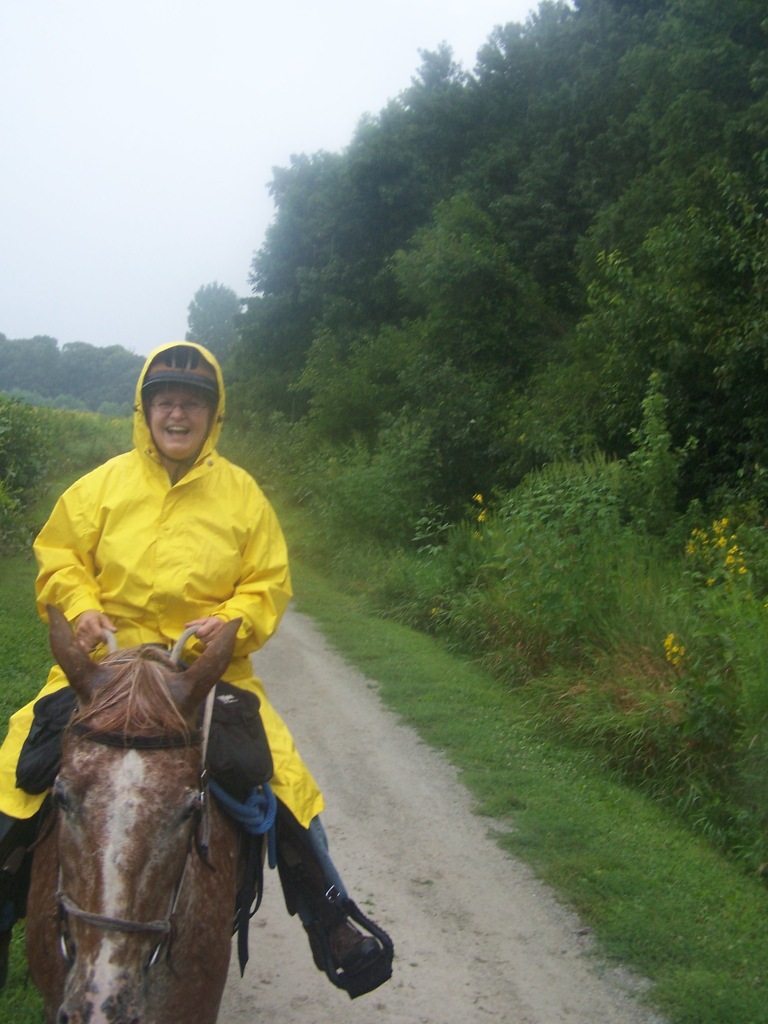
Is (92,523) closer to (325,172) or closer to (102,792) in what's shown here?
(102,792)

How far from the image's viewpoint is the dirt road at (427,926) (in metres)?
4.25

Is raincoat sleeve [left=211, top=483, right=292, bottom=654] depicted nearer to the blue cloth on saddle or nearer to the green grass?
the blue cloth on saddle

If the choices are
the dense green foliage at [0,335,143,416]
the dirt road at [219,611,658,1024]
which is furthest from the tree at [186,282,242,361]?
the dirt road at [219,611,658,1024]

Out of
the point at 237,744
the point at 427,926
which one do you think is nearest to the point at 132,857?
the point at 237,744

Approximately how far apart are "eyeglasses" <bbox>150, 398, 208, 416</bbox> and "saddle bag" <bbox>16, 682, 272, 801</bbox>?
1.08 metres

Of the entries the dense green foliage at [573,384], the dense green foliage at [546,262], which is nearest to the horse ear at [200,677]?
the dense green foliage at [573,384]

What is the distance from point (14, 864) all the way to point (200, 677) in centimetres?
100

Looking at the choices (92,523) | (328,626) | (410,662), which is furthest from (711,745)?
(328,626)

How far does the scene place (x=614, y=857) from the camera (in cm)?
576

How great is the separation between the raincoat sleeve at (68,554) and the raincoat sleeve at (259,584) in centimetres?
49

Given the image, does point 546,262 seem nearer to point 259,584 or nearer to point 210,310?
point 259,584

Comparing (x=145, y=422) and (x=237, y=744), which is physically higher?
(x=145, y=422)

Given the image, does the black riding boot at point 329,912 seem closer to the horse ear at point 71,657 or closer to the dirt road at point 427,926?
the dirt road at point 427,926

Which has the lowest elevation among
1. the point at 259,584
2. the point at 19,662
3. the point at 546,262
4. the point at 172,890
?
the point at 19,662
